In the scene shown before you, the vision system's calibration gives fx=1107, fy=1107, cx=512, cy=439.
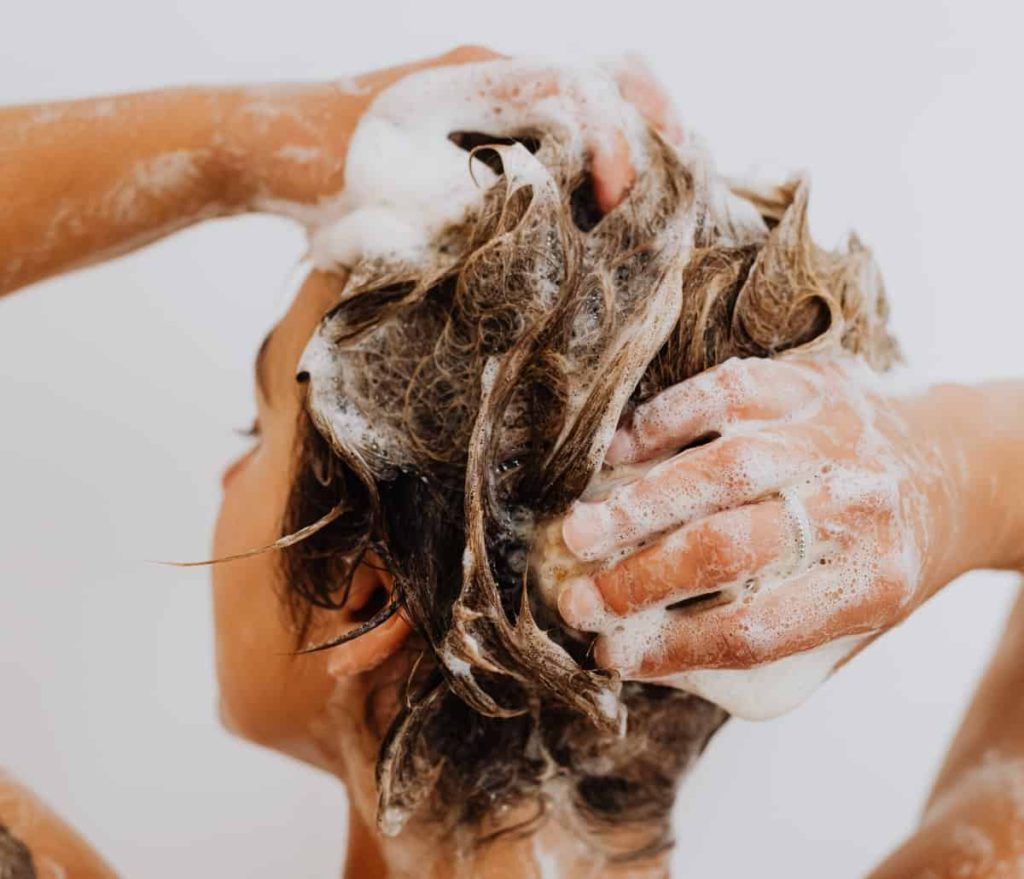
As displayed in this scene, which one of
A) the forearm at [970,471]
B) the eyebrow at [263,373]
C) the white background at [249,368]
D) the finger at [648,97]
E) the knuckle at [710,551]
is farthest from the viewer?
the white background at [249,368]

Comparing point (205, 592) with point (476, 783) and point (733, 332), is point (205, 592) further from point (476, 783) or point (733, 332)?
point (733, 332)

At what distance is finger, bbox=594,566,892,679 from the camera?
67cm

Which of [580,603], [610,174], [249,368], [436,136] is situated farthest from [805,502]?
[249,368]

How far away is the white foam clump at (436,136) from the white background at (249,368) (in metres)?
0.80

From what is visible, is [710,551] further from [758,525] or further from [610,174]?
[610,174]

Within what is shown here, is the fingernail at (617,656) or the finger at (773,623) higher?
the finger at (773,623)

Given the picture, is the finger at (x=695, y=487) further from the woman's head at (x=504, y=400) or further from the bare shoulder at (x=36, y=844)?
the bare shoulder at (x=36, y=844)

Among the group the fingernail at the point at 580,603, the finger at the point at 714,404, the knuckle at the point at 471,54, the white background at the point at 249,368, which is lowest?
the white background at the point at 249,368

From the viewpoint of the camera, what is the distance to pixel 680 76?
1770 millimetres

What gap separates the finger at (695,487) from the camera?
0.66 metres

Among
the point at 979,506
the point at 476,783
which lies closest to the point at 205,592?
the point at 476,783

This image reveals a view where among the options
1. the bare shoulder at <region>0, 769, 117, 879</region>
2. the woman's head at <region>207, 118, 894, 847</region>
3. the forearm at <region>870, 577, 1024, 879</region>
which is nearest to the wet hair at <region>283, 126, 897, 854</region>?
the woman's head at <region>207, 118, 894, 847</region>

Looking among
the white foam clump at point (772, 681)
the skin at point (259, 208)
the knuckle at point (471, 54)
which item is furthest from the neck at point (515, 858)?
the knuckle at point (471, 54)

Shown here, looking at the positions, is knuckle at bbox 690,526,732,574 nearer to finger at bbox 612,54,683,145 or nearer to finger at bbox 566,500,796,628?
finger at bbox 566,500,796,628
